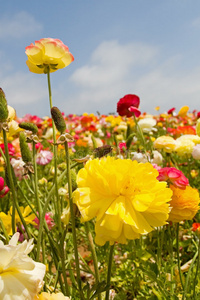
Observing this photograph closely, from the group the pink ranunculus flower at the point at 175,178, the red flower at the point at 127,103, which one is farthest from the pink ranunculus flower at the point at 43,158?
the pink ranunculus flower at the point at 175,178

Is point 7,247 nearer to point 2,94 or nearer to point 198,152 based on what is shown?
point 2,94

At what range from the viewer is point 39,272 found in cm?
47

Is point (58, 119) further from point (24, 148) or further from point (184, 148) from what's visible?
point (184, 148)

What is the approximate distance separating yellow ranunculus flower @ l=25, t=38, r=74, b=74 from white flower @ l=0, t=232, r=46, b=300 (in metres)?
0.54

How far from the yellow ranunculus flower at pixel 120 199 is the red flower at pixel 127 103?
100cm

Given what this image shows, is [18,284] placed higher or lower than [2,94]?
lower

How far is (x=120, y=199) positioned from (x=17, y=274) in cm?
22

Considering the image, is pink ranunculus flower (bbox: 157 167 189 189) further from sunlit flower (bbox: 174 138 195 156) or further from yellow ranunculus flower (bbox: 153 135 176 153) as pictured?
sunlit flower (bbox: 174 138 195 156)

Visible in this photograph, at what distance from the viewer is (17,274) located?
458 mm

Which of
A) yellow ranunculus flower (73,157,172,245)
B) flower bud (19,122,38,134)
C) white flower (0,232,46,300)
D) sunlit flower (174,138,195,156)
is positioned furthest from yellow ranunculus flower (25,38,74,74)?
sunlit flower (174,138,195,156)

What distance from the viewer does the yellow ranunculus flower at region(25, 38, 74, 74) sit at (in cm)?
82

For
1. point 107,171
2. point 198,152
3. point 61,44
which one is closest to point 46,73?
point 61,44

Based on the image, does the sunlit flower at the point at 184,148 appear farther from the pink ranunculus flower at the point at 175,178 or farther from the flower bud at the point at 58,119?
the flower bud at the point at 58,119

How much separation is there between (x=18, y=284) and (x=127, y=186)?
0.80ft
